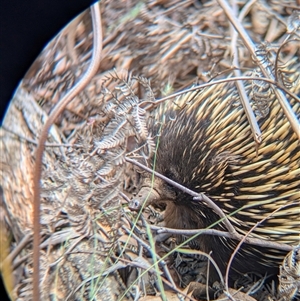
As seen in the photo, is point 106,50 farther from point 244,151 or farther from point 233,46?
point 244,151

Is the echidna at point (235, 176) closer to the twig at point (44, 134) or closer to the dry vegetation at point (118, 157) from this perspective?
the dry vegetation at point (118, 157)

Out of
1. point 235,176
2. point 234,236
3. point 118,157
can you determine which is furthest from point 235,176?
point 118,157

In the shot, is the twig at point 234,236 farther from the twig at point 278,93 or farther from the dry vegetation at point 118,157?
the twig at point 278,93

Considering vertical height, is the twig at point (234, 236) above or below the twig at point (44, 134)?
below

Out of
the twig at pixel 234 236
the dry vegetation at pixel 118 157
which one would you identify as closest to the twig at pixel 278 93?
the dry vegetation at pixel 118 157

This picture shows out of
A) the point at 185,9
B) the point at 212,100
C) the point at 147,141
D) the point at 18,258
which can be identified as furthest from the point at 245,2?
the point at 18,258

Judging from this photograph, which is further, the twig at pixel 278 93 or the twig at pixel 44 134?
the twig at pixel 278 93

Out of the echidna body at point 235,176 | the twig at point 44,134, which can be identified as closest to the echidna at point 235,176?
the echidna body at point 235,176
